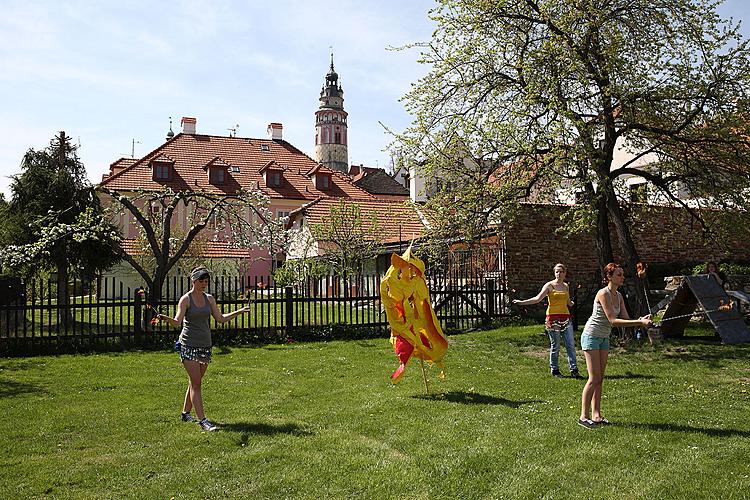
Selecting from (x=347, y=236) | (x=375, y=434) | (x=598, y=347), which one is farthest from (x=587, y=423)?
(x=347, y=236)

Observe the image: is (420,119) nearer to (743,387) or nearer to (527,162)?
(527,162)

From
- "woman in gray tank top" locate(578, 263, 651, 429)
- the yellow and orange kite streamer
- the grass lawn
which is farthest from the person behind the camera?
the yellow and orange kite streamer

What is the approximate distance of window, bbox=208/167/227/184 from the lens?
1827 inches

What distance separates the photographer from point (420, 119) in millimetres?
16609

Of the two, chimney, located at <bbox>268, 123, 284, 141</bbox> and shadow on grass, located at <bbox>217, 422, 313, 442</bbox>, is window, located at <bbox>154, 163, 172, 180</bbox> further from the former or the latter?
shadow on grass, located at <bbox>217, 422, 313, 442</bbox>

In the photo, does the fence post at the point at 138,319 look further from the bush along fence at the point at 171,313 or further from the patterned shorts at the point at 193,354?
the patterned shorts at the point at 193,354

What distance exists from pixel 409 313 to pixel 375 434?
2712 millimetres

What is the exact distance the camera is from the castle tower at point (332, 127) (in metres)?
122

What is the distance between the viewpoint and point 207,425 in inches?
288

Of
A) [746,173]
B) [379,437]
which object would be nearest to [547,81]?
[746,173]

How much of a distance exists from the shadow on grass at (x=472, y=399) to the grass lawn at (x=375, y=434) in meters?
0.04

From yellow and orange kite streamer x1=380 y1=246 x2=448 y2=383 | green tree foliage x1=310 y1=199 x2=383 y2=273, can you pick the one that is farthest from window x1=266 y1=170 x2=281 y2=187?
yellow and orange kite streamer x1=380 y1=246 x2=448 y2=383

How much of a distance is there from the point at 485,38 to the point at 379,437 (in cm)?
1131

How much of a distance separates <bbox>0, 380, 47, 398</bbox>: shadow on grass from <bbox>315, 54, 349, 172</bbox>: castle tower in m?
113
